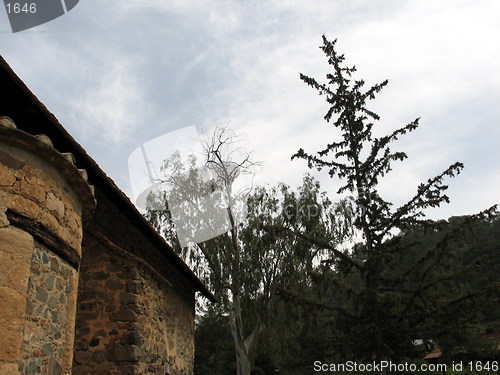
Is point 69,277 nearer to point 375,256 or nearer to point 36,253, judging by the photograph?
point 36,253

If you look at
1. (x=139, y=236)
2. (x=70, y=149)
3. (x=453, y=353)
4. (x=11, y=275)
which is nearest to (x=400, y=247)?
(x=139, y=236)

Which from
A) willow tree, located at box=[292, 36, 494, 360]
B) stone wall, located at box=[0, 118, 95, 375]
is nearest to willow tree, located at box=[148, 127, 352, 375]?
willow tree, located at box=[292, 36, 494, 360]

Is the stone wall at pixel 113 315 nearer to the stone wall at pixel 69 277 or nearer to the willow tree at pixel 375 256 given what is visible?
the stone wall at pixel 69 277

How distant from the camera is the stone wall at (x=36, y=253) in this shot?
3666 mm

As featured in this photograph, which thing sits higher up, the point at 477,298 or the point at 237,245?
the point at 237,245

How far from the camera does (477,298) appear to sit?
10398 millimetres

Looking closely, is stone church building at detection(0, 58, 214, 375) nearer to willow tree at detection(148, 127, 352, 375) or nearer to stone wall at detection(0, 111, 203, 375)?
stone wall at detection(0, 111, 203, 375)

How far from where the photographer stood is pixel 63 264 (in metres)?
4.52

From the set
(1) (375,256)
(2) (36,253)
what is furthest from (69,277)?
(1) (375,256)

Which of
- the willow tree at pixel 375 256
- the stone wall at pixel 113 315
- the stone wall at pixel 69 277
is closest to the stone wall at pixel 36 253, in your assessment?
the stone wall at pixel 69 277

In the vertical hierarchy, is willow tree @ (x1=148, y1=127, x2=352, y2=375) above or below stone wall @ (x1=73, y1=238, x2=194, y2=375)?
above

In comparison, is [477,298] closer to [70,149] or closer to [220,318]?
[70,149]

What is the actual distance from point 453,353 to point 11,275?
87.2 ft

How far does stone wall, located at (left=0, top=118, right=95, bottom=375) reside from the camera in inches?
144
